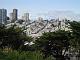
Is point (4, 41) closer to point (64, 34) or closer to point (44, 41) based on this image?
point (44, 41)

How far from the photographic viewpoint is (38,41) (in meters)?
35.3

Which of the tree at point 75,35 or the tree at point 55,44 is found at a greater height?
the tree at point 75,35

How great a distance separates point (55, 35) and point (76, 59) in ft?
21.7

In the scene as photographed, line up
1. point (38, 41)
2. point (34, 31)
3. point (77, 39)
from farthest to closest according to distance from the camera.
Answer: point (34, 31)
point (38, 41)
point (77, 39)

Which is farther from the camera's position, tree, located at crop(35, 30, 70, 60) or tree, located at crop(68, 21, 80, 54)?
tree, located at crop(35, 30, 70, 60)

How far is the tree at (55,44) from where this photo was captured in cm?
3312

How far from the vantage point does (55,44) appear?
33.6 meters

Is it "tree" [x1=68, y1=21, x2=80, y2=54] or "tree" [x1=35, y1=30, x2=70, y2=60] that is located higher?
"tree" [x1=68, y1=21, x2=80, y2=54]

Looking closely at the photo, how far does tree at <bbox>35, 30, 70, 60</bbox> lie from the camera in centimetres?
3312

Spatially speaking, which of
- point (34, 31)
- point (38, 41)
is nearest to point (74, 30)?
point (38, 41)

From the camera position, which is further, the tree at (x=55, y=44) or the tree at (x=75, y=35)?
the tree at (x=55, y=44)

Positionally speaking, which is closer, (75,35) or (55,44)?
Answer: (75,35)

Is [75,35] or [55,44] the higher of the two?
[75,35]

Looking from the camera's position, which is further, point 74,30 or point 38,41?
point 38,41
